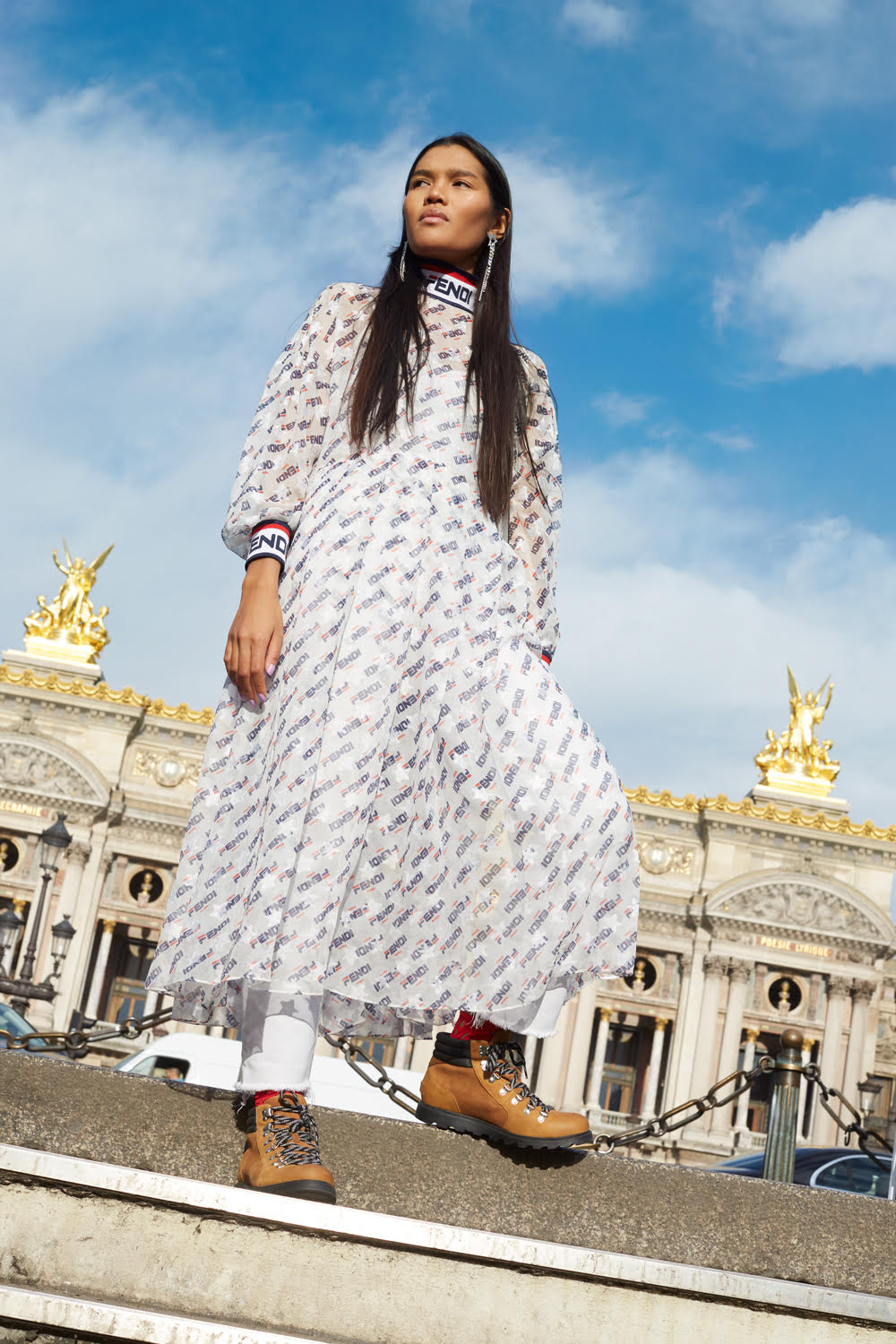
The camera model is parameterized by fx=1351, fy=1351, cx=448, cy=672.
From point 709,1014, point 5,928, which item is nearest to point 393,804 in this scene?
point 5,928

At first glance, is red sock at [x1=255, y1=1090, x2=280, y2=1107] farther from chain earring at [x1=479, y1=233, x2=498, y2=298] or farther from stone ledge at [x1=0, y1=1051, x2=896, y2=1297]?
chain earring at [x1=479, y1=233, x2=498, y2=298]

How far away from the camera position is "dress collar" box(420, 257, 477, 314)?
3213 mm

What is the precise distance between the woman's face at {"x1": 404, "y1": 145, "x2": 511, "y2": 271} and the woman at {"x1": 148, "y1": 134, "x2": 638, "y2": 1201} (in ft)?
1.03

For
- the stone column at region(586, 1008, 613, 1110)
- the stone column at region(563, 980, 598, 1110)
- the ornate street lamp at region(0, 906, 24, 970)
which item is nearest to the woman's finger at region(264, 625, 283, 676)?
the ornate street lamp at region(0, 906, 24, 970)

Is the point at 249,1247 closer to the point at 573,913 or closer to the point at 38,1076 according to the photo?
the point at 38,1076

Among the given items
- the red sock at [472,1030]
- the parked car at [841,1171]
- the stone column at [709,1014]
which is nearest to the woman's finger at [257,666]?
the red sock at [472,1030]

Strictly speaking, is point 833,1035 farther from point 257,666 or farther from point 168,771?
point 257,666

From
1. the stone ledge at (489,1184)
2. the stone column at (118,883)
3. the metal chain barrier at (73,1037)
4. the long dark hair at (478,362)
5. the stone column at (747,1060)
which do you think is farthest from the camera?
the stone column at (118,883)

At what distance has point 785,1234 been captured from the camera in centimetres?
266

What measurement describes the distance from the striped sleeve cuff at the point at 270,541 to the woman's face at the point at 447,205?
0.81 m

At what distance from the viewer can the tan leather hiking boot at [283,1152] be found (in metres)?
2.29

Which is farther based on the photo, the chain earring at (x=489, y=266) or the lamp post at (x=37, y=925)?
the lamp post at (x=37, y=925)

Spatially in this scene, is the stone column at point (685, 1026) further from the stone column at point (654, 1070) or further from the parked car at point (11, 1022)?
the parked car at point (11, 1022)

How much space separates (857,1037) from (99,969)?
21225 millimetres
